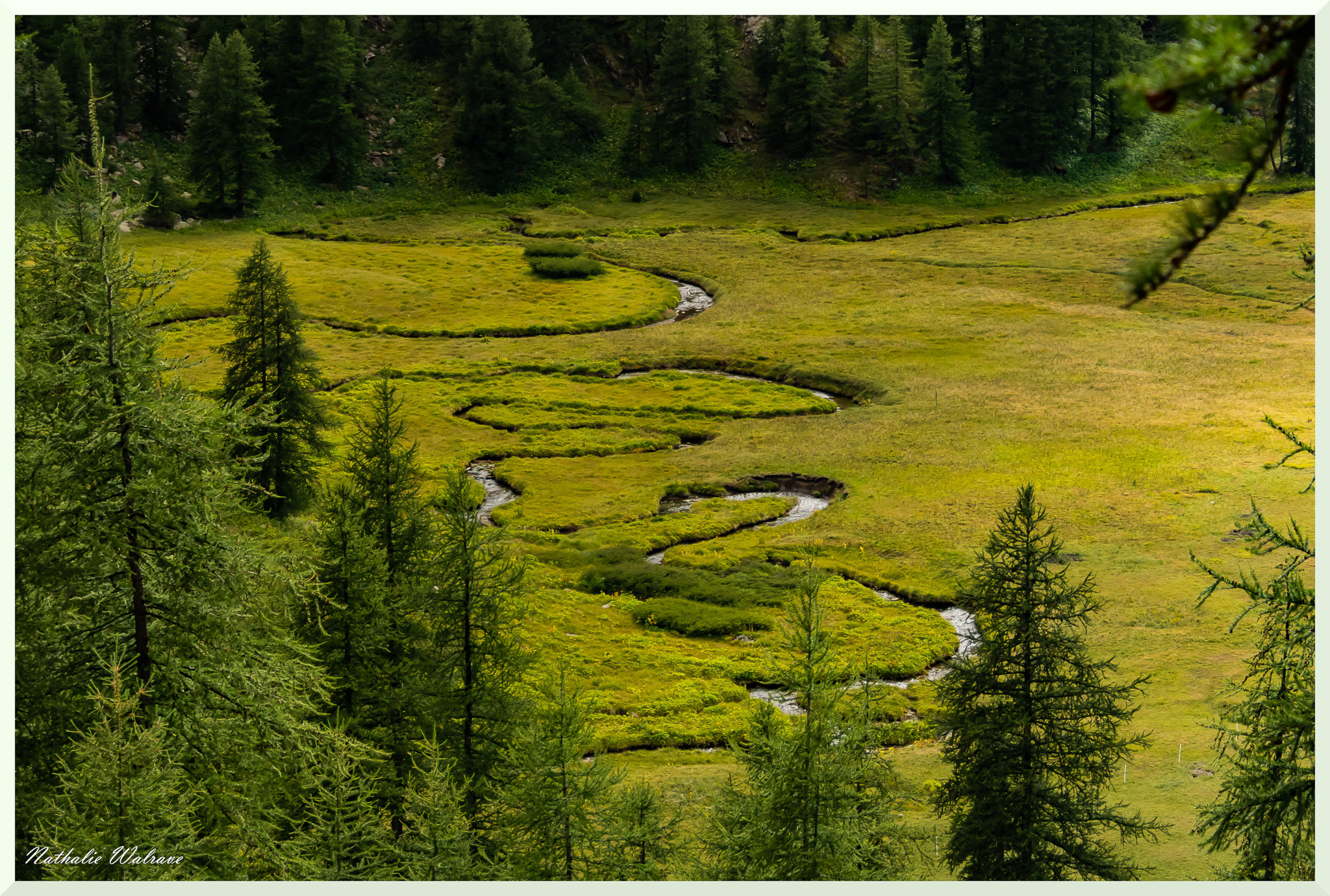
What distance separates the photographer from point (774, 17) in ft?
498

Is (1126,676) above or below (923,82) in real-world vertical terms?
below

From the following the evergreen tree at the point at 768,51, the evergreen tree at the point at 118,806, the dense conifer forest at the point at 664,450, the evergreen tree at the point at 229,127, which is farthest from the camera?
the evergreen tree at the point at 768,51

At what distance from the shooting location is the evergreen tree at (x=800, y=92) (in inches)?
5394

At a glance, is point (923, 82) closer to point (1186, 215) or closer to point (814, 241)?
point (814, 241)

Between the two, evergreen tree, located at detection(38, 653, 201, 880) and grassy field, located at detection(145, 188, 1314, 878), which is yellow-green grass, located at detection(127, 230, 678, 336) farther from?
evergreen tree, located at detection(38, 653, 201, 880)

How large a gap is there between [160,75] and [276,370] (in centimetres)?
9448

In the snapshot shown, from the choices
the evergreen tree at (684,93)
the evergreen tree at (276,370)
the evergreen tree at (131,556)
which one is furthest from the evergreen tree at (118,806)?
the evergreen tree at (684,93)

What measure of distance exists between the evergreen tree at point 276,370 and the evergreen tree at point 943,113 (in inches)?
3919

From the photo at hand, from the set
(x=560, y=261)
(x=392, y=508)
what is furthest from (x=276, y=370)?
(x=560, y=261)

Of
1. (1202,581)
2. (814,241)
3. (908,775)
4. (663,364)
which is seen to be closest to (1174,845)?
(908,775)

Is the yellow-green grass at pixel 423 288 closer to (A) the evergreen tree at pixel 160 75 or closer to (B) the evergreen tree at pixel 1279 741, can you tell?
(A) the evergreen tree at pixel 160 75

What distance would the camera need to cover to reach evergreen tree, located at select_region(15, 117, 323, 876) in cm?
1491

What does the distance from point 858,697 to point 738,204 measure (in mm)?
109122
